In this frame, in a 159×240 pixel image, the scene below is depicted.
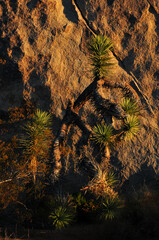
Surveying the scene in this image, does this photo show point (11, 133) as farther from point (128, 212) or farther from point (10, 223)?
point (128, 212)

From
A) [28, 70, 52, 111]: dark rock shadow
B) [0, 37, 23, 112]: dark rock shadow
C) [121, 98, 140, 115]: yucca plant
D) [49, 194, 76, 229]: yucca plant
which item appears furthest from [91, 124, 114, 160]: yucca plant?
[0, 37, 23, 112]: dark rock shadow

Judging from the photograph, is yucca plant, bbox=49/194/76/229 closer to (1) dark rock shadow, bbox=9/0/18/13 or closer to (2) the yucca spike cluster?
(2) the yucca spike cluster

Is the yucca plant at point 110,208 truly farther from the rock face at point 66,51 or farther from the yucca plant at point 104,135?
the rock face at point 66,51

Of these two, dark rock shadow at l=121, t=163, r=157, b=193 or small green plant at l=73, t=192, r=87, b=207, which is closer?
small green plant at l=73, t=192, r=87, b=207

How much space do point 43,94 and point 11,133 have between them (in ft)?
6.06

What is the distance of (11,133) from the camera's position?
9.33m

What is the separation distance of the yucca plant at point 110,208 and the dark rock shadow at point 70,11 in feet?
21.8

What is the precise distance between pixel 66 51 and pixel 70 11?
155 cm

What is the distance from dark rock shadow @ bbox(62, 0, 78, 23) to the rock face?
53 mm

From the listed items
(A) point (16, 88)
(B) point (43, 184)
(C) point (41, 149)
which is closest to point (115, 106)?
(C) point (41, 149)

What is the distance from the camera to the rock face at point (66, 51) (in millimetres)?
9422

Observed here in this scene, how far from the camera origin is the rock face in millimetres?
9422

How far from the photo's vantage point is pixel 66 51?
9.64m

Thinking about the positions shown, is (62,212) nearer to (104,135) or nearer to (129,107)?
(104,135)
